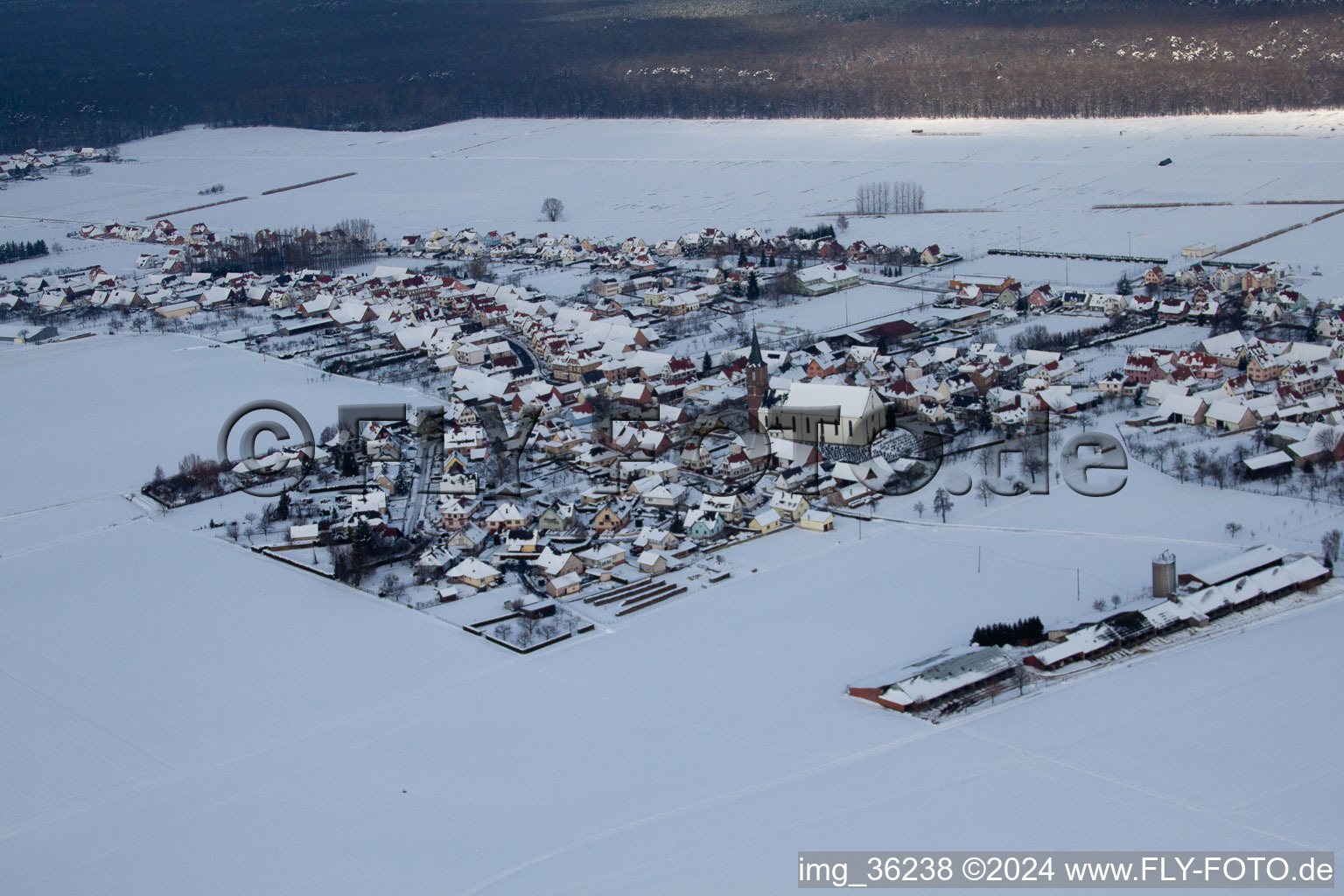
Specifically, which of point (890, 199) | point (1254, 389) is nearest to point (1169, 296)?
point (1254, 389)

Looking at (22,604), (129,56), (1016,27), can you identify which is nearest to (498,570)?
(22,604)

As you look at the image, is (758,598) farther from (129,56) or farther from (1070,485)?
(129,56)

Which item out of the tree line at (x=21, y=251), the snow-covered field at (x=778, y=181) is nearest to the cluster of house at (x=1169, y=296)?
the snow-covered field at (x=778, y=181)

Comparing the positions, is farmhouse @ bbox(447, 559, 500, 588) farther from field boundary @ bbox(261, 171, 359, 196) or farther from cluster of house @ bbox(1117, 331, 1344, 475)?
Answer: field boundary @ bbox(261, 171, 359, 196)

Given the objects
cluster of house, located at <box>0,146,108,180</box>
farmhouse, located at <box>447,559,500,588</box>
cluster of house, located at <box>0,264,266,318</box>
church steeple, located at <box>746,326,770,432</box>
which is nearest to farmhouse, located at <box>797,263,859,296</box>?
church steeple, located at <box>746,326,770,432</box>

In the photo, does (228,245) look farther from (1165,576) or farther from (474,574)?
(1165,576)

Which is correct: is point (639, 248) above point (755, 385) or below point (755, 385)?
above
